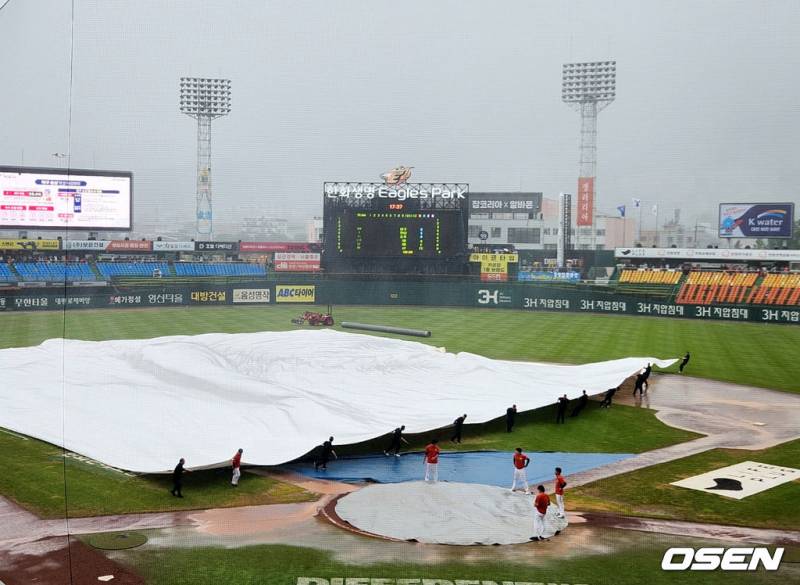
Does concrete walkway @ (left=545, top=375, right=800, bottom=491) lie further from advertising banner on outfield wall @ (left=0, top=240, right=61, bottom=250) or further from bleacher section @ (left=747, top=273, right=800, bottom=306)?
advertising banner on outfield wall @ (left=0, top=240, right=61, bottom=250)

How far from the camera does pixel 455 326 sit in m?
32.7

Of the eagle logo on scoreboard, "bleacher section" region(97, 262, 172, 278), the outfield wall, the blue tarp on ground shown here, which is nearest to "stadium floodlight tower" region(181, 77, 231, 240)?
the eagle logo on scoreboard

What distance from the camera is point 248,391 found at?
1638cm

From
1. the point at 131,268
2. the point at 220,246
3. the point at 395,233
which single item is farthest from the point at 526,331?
the point at 220,246

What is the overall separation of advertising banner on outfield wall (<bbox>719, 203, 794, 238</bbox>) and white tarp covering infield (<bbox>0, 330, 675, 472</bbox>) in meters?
7.20

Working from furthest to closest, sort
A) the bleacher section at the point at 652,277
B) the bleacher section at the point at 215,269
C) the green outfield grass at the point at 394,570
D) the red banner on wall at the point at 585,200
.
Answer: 1. the bleacher section at the point at 215,269
2. the bleacher section at the point at 652,277
3. the red banner on wall at the point at 585,200
4. the green outfield grass at the point at 394,570

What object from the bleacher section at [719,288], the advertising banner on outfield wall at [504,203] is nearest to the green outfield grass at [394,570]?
the bleacher section at [719,288]

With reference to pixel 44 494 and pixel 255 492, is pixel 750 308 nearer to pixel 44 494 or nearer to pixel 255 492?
pixel 255 492

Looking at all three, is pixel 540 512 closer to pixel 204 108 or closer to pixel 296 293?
pixel 204 108

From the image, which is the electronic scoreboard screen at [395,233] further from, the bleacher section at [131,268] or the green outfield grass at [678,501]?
the green outfield grass at [678,501]

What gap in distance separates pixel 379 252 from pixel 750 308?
52.3 ft

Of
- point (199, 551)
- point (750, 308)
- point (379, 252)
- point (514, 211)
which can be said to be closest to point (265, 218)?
point (379, 252)

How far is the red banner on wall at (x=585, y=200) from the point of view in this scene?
109 ft

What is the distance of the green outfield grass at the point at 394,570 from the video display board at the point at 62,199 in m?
24.7
